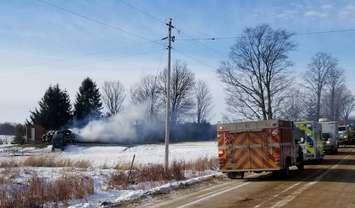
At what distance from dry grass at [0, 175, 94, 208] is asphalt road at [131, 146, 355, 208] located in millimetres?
2283

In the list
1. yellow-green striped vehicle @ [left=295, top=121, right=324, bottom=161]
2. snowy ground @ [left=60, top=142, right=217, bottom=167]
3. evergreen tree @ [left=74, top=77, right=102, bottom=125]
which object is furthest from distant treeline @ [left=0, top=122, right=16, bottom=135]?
yellow-green striped vehicle @ [left=295, top=121, right=324, bottom=161]

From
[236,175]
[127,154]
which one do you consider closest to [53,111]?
[127,154]

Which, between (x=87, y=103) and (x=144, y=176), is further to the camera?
(x=87, y=103)

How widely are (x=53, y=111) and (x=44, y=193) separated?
78356 mm

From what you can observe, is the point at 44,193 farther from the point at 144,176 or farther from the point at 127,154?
the point at 127,154

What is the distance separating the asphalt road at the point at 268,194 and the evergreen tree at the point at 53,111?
72273 millimetres

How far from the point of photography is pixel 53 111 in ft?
305

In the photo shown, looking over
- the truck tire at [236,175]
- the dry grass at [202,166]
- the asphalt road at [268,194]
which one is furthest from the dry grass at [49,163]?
the asphalt road at [268,194]

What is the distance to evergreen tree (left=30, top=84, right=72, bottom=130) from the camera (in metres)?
92.5

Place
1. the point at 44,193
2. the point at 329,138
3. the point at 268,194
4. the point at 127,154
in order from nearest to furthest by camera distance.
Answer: the point at 44,193 → the point at 268,194 → the point at 329,138 → the point at 127,154

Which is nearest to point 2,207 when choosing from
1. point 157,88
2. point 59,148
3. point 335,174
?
point 335,174

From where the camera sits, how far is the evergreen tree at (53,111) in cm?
9250

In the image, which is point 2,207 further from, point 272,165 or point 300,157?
point 300,157

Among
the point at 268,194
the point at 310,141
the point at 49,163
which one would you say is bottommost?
the point at 268,194
